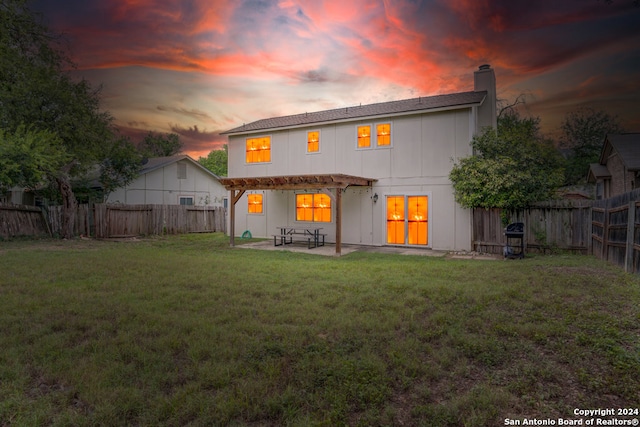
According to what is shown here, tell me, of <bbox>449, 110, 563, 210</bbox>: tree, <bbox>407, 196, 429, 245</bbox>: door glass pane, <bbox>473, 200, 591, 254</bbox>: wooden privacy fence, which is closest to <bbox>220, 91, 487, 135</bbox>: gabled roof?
<bbox>449, 110, 563, 210</bbox>: tree

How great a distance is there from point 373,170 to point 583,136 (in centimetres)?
2941

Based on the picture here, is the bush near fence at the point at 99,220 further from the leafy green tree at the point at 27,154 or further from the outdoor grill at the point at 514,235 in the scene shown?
the outdoor grill at the point at 514,235

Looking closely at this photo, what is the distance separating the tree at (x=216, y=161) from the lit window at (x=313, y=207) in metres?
32.4

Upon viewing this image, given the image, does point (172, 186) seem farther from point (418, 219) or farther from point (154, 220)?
point (418, 219)

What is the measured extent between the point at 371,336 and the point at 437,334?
2.78ft

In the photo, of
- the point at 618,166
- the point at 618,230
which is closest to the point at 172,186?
the point at 618,230

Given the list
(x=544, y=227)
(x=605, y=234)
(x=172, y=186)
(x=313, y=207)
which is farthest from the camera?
(x=172, y=186)

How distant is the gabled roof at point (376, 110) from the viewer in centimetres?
1233

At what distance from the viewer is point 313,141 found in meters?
14.9

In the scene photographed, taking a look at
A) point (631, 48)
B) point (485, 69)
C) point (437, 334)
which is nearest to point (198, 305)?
point (437, 334)

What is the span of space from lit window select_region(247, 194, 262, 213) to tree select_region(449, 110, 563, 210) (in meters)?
8.47

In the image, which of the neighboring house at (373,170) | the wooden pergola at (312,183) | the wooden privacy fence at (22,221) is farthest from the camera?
the wooden privacy fence at (22,221)

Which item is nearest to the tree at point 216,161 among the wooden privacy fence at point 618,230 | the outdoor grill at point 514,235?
the outdoor grill at point 514,235

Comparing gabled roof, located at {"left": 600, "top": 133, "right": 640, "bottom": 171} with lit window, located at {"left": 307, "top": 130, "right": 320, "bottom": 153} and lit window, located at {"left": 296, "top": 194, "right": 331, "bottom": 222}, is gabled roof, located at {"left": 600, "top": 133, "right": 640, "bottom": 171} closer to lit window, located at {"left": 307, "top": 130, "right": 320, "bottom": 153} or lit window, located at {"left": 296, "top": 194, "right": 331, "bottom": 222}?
lit window, located at {"left": 296, "top": 194, "right": 331, "bottom": 222}
